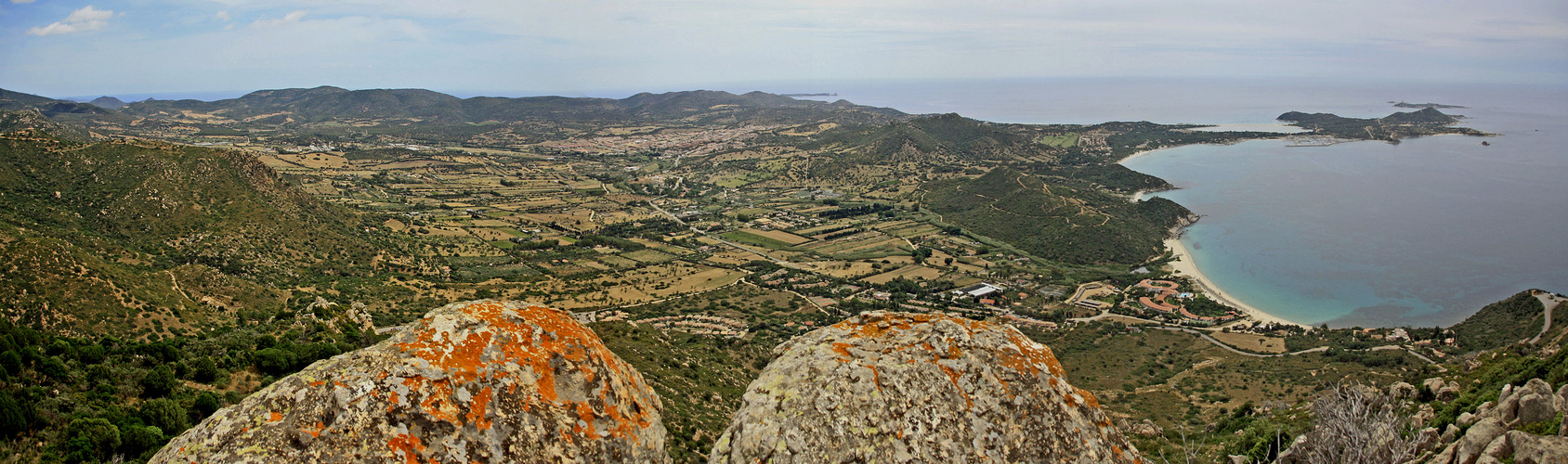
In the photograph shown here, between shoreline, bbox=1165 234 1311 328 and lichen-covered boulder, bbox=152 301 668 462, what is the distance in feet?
200

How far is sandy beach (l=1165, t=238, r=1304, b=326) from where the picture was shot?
56.0 meters

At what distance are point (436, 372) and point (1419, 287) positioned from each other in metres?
86.7

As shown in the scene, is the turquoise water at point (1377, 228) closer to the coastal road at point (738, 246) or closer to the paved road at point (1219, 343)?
the paved road at point (1219, 343)

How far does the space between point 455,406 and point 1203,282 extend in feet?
244

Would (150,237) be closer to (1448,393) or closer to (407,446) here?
(407,446)

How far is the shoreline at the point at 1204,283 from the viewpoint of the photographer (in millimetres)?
55737

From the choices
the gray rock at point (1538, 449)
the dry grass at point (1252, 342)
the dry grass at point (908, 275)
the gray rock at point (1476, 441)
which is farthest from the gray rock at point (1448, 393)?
the dry grass at point (908, 275)

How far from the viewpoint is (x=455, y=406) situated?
18.8 ft

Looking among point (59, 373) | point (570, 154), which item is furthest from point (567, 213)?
point (59, 373)

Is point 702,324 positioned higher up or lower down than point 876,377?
lower down

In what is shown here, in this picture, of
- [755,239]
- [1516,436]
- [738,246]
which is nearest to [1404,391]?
[1516,436]

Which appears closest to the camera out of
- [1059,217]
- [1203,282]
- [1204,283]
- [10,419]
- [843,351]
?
[843,351]

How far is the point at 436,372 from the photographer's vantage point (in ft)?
19.4

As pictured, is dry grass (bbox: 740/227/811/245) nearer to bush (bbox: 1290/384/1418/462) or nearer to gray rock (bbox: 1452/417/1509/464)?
gray rock (bbox: 1452/417/1509/464)
